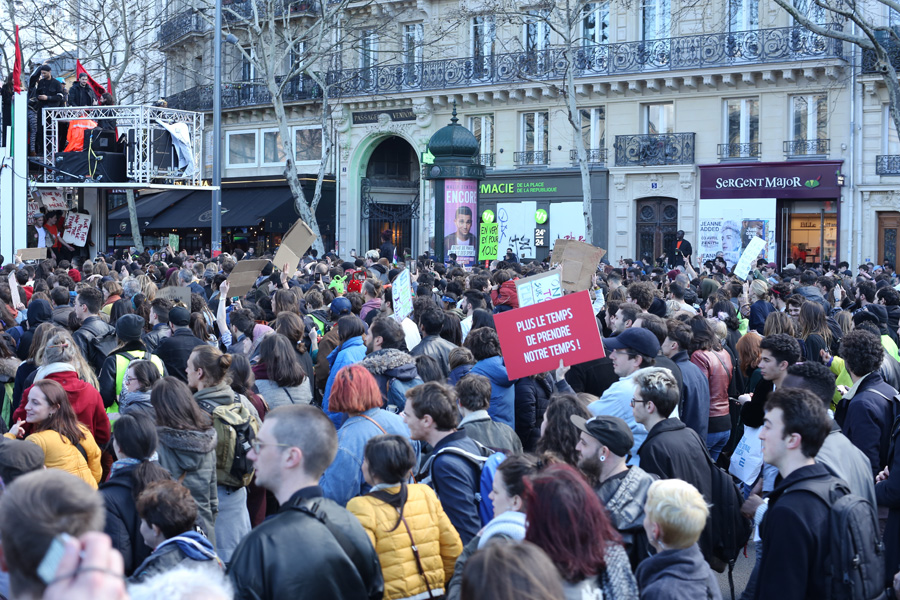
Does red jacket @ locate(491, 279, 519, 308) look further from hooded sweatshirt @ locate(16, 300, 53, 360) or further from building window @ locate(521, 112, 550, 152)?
building window @ locate(521, 112, 550, 152)

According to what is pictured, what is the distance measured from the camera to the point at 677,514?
3537 mm

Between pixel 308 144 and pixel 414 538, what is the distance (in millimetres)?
32795

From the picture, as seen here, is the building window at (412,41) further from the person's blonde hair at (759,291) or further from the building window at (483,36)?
the person's blonde hair at (759,291)

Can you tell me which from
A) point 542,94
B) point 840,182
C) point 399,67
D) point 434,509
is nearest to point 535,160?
point 542,94

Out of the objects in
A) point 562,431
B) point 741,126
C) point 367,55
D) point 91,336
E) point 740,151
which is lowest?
point 562,431

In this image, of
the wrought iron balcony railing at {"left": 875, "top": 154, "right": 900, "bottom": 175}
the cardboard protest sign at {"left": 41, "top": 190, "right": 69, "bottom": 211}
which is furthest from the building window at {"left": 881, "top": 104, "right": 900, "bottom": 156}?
the cardboard protest sign at {"left": 41, "top": 190, "right": 69, "bottom": 211}

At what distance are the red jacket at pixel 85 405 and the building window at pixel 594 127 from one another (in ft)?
83.1

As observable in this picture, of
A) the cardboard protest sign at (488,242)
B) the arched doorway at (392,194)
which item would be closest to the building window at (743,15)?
the arched doorway at (392,194)

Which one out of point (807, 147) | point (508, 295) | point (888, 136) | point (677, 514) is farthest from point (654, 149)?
point (677, 514)

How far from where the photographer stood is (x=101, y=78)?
4541 cm

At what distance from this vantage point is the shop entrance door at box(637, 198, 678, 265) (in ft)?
94.0

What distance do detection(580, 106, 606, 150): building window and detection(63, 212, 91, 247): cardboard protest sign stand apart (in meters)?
14.7

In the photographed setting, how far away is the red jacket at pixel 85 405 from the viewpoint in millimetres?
5895

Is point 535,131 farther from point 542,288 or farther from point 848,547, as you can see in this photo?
point 848,547
